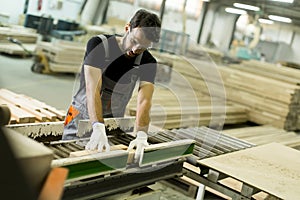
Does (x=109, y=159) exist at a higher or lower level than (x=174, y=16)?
lower

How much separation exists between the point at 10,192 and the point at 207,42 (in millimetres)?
14848

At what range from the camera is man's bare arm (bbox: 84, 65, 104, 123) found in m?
2.28

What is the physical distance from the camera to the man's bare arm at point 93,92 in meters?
2.28

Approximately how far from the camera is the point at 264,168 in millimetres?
2533

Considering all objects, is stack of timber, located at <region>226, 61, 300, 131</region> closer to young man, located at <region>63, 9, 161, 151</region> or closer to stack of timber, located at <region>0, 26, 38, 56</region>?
young man, located at <region>63, 9, 161, 151</region>

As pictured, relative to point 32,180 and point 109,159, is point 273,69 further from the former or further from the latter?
point 32,180

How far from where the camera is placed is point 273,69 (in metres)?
6.86

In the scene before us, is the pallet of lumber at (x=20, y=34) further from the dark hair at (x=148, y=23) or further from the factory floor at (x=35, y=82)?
the dark hair at (x=148, y=23)

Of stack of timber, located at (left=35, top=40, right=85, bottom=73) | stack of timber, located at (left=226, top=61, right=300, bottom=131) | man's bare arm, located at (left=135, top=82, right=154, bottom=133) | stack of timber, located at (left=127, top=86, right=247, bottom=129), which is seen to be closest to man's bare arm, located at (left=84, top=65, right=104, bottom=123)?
man's bare arm, located at (left=135, top=82, right=154, bottom=133)

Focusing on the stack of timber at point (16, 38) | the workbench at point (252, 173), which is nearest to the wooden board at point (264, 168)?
the workbench at point (252, 173)

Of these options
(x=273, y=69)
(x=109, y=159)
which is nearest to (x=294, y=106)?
(x=273, y=69)

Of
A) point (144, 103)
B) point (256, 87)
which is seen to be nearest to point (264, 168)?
point (144, 103)

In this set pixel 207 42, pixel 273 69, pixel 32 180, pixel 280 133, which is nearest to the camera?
pixel 32 180

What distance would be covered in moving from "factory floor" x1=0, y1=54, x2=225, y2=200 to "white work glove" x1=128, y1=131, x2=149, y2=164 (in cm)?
324
